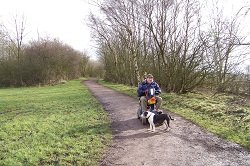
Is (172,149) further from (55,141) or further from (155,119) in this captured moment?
(55,141)

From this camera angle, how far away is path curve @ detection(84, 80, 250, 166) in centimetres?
637

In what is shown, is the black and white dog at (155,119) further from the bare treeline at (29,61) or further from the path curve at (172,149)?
the bare treeline at (29,61)

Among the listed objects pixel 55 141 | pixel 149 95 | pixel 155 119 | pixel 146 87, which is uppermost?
pixel 146 87

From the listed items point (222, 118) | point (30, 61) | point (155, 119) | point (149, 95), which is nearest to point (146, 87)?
point (149, 95)

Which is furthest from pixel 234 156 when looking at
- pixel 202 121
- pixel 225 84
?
pixel 225 84

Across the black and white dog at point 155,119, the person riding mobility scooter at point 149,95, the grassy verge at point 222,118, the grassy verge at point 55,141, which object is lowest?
the grassy verge at point 55,141

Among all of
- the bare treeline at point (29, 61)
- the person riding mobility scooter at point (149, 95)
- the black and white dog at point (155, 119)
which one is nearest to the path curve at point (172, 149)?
the black and white dog at point (155, 119)

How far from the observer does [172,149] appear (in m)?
7.25

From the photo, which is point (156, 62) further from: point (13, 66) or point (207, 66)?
point (13, 66)

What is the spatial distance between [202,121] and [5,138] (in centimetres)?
687

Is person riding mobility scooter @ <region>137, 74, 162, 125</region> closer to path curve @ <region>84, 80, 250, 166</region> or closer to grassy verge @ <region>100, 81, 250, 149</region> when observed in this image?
path curve @ <region>84, 80, 250, 166</region>

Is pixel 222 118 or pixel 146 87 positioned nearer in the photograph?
pixel 146 87

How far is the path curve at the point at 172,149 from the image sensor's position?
6371mm

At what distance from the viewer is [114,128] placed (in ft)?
33.6
